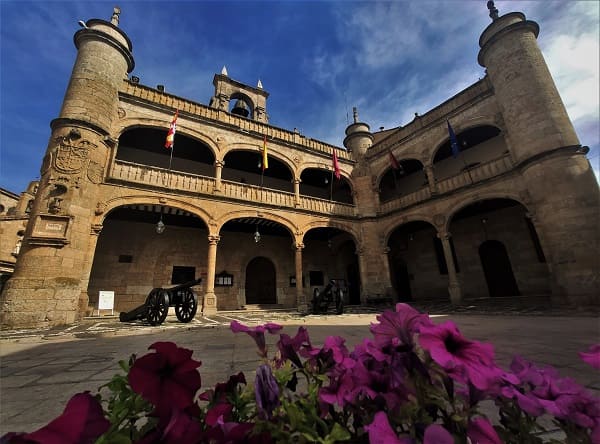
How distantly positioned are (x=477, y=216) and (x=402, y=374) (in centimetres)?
1525

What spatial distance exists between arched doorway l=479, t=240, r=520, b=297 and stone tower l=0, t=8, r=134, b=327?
1604 cm

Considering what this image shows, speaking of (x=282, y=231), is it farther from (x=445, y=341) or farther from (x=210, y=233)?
(x=445, y=341)

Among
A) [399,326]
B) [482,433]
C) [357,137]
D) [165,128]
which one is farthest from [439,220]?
[482,433]

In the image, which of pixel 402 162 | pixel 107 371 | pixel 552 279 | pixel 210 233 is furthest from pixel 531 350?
pixel 402 162

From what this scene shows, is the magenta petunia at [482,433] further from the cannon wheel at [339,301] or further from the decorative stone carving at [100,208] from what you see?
the decorative stone carving at [100,208]

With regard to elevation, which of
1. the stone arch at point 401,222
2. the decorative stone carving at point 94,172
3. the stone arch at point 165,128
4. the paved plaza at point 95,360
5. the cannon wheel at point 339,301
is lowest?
the paved plaza at point 95,360

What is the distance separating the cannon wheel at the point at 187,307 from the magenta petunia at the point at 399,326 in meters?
8.02

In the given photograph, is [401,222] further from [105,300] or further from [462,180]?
[105,300]

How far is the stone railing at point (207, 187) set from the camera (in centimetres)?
931

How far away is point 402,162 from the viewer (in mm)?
14586

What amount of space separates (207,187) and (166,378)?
35.5ft

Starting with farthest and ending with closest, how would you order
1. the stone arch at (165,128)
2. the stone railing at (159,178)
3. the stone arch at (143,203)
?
the stone arch at (165,128) < the stone railing at (159,178) < the stone arch at (143,203)

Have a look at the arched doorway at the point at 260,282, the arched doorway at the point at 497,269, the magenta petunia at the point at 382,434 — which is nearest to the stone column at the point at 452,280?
the arched doorway at the point at 497,269

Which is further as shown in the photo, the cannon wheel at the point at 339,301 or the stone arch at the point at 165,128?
the stone arch at the point at 165,128
